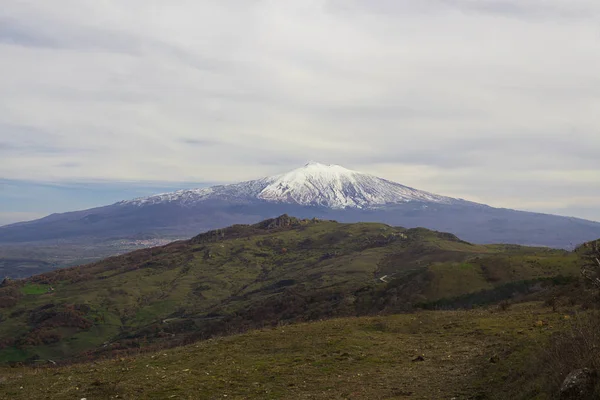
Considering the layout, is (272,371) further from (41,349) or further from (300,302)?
(41,349)

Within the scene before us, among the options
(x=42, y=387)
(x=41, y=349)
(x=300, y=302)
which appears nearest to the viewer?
(x=42, y=387)

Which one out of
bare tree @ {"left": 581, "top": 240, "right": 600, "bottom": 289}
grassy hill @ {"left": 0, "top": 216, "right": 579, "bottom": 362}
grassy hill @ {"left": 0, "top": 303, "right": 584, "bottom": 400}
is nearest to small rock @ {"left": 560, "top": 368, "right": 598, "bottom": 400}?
grassy hill @ {"left": 0, "top": 303, "right": 584, "bottom": 400}

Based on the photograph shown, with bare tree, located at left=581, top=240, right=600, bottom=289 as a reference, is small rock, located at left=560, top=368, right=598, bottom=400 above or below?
below

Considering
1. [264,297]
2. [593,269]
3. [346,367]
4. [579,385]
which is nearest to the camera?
[579,385]

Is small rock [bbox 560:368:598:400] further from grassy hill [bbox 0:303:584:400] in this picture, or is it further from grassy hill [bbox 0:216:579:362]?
grassy hill [bbox 0:216:579:362]

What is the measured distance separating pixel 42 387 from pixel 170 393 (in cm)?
740

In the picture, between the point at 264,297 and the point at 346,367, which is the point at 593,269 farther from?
the point at 264,297

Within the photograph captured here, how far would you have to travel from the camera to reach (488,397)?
49.6ft

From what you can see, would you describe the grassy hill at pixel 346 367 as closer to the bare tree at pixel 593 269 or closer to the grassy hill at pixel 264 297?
the bare tree at pixel 593 269

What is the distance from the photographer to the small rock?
1061 centimetres

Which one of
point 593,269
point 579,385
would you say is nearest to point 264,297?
point 593,269

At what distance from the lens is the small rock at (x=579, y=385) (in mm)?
10609

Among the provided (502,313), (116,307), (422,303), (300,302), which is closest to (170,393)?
(502,313)

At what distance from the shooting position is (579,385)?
35.6 ft
